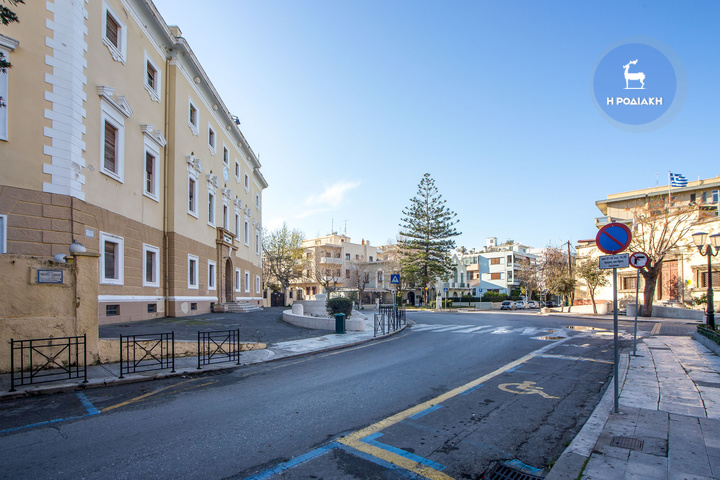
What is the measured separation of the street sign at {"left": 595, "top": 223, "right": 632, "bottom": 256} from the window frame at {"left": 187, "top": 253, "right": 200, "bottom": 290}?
20.6 meters

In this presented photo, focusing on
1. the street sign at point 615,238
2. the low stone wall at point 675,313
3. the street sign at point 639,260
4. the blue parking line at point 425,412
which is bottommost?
the low stone wall at point 675,313

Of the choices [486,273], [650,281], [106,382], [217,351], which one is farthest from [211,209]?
[486,273]

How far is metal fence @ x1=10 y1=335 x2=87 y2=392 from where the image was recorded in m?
8.38

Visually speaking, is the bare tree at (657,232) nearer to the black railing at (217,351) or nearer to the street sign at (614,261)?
the street sign at (614,261)

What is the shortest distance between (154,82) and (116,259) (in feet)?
30.5

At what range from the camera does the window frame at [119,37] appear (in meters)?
15.5

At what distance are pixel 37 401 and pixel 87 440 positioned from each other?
299 cm

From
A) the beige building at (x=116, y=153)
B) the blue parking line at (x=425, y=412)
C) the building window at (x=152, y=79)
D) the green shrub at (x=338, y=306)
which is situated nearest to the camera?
the blue parking line at (x=425, y=412)

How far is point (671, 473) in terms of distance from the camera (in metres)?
3.92

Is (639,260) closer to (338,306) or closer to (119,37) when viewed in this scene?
(338,306)

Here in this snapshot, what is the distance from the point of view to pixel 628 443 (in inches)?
186

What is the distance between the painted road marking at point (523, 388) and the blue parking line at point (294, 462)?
402 centimetres

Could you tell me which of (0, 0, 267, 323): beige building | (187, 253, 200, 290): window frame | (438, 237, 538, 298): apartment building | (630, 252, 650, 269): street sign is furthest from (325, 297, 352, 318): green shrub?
(438, 237, 538, 298): apartment building

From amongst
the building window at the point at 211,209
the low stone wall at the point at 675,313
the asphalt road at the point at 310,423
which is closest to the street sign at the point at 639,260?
the asphalt road at the point at 310,423
